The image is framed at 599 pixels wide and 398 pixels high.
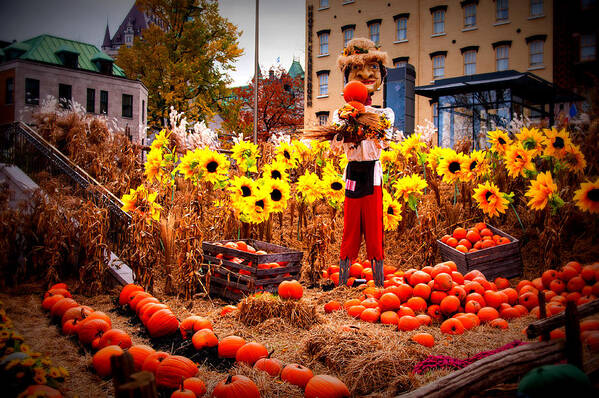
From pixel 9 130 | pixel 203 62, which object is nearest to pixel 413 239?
pixel 203 62

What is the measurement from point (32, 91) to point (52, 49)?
24 centimetres

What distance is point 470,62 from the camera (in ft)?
10.4

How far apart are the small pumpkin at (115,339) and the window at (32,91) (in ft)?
4.41

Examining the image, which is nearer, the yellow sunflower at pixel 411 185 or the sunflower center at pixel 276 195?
the sunflower center at pixel 276 195

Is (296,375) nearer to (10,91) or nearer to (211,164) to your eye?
(10,91)

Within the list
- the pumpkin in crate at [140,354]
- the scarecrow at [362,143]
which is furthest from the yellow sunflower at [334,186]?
the pumpkin in crate at [140,354]

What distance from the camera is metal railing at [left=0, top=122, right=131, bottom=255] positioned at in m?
3.58

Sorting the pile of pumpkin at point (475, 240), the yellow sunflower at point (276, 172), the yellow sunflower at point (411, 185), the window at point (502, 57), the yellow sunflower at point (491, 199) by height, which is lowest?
the pile of pumpkin at point (475, 240)

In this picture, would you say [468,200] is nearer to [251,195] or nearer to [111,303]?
[251,195]

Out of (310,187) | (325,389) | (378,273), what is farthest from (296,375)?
(310,187)

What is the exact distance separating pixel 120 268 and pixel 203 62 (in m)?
2.08

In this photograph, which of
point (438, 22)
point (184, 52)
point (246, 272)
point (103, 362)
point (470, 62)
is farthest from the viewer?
point (184, 52)

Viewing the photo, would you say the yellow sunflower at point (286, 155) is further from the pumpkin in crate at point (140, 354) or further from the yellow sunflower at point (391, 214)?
the pumpkin in crate at point (140, 354)

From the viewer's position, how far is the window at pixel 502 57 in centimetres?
263
